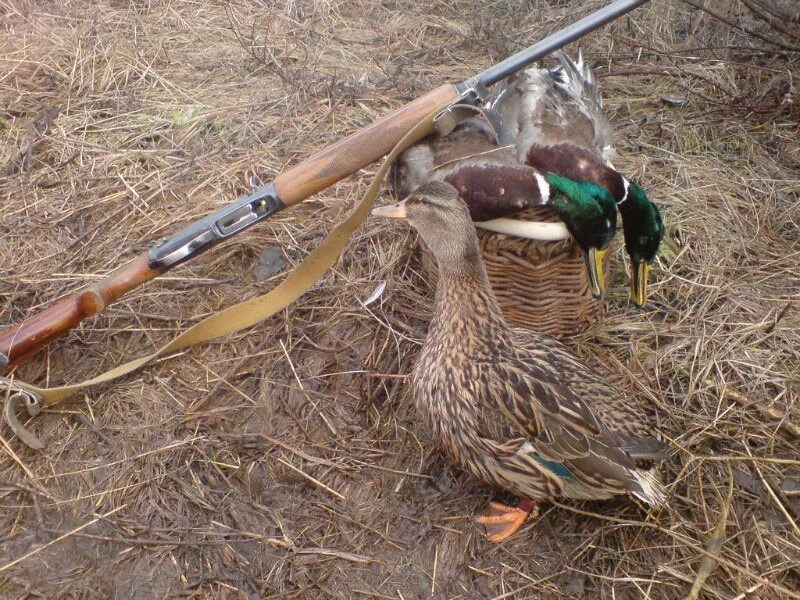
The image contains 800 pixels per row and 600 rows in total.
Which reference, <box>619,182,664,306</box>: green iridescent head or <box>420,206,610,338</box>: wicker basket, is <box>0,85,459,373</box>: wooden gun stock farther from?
<box>619,182,664,306</box>: green iridescent head

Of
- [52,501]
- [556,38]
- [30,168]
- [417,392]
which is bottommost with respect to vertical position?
[52,501]

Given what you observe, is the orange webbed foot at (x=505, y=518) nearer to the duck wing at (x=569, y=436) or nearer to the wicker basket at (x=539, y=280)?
the duck wing at (x=569, y=436)

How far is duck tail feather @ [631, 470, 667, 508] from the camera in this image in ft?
7.61

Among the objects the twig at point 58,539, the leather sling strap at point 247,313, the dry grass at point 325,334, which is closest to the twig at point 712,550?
the dry grass at point 325,334

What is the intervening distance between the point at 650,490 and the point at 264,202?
6.02 feet

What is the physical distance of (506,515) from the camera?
2.50 m

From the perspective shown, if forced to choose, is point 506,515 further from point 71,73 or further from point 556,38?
point 71,73

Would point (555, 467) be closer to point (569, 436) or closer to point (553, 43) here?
point (569, 436)

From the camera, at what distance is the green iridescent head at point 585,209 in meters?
2.54

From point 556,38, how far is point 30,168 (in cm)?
288

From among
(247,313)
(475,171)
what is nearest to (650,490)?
(475,171)

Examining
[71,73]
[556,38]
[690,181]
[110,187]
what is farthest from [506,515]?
[71,73]

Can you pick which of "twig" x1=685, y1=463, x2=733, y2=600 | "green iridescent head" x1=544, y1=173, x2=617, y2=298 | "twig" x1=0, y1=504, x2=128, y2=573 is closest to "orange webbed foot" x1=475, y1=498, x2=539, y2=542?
"twig" x1=685, y1=463, x2=733, y2=600

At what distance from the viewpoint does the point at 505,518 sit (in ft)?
8.17
